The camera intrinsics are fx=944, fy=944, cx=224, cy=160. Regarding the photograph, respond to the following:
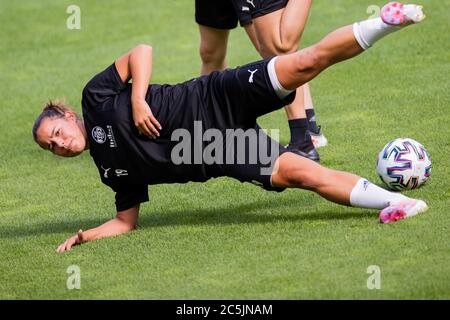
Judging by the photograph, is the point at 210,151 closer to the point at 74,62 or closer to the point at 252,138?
the point at 252,138

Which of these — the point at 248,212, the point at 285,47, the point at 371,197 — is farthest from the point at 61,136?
A: the point at 285,47

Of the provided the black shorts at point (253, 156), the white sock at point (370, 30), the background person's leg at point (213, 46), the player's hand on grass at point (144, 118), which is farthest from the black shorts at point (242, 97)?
the background person's leg at point (213, 46)

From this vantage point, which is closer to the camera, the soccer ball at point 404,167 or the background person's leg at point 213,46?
the soccer ball at point 404,167

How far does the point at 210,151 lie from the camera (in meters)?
5.88

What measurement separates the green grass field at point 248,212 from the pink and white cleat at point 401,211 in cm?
5

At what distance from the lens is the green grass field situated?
508 centimetres

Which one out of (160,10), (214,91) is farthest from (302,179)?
(160,10)

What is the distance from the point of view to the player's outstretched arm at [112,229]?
6047 millimetres

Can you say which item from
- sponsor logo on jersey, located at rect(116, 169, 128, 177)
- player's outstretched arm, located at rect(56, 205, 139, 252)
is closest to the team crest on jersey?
sponsor logo on jersey, located at rect(116, 169, 128, 177)

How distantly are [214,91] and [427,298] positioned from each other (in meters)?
2.03

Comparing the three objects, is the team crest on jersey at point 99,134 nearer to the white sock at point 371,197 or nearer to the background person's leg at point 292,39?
the white sock at point 371,197

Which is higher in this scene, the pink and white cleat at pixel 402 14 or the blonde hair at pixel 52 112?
the pink and white cleat at pixel 402 14

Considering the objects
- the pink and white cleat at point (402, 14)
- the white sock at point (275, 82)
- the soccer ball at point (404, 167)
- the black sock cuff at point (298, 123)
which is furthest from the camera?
the black sock cuff at point (298, 123)

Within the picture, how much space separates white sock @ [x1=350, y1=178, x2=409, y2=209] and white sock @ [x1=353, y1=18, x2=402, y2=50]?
2.91 feet
